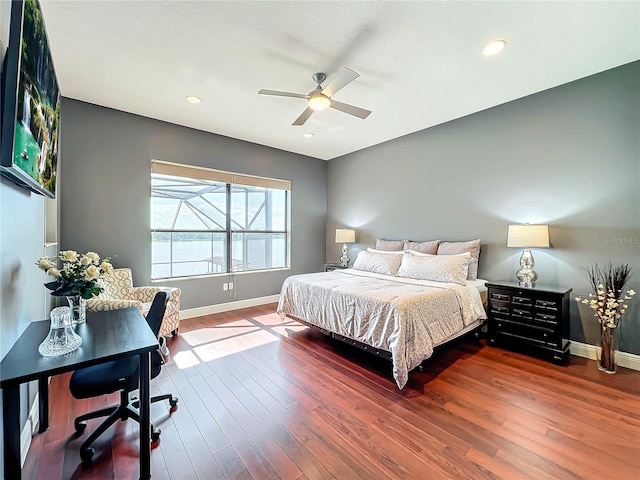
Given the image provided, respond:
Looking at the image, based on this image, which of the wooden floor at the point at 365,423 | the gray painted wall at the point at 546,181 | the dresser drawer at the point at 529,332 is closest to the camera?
the wooden floor at the point at 365,423

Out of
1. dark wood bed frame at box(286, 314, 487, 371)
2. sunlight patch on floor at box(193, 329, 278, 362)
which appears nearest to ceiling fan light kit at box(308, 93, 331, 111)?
dark wood bed frame at box(286, 314, 487, 371)

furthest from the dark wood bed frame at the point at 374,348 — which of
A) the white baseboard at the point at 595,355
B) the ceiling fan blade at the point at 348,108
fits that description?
the ceiling fan blade at the point at 348,108

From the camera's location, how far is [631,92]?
2719 mm

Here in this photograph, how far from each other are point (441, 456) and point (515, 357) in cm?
193

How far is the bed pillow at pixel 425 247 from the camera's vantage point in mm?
4092

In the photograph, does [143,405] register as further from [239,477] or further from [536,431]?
[536,431]

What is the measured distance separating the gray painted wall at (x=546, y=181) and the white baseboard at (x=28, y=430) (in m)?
4.46

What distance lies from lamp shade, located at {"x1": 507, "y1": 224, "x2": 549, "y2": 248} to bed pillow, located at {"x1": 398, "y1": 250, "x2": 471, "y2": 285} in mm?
560

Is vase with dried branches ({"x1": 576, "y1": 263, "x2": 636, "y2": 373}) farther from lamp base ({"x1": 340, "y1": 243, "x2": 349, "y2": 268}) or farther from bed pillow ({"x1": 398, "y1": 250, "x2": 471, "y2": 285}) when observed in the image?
lamp base ({"x1": 340, "y1": 243, "x2": 349, "y2": 268})

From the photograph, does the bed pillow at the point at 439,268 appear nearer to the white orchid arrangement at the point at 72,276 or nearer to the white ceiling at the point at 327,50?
the white ceiling at the point at 327,50

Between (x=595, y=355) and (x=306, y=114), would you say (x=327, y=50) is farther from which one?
(x=595, y=355)

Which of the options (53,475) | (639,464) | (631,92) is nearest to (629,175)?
(631,92)

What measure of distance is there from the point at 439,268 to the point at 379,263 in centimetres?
90

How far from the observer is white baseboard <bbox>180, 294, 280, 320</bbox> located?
14.2 feet
